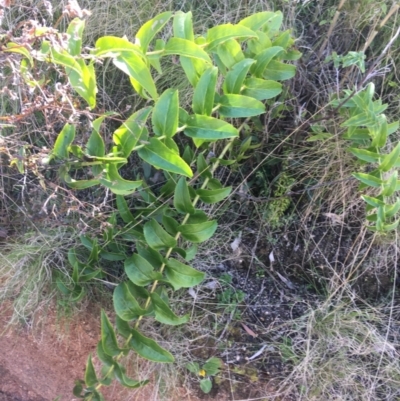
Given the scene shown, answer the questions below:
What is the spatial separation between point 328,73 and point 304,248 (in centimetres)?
61

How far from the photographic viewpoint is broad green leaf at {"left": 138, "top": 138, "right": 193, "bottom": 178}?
3.57ft

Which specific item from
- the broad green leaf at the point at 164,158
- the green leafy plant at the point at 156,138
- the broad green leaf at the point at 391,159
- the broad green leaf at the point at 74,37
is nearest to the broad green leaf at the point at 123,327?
the green leafy plant at the point at 156,138

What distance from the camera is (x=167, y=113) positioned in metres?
1.12

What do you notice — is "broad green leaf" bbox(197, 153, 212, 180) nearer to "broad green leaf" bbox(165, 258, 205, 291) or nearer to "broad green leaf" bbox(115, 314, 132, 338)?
"broad green leaf" bbox(165, 258, 205, 291)

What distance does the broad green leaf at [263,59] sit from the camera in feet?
4.16

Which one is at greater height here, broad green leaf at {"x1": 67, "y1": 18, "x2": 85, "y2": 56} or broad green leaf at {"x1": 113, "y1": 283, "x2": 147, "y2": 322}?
broad green leaf at {"x1": 67, "y1": 18, "x2": 85, "y2": 56}

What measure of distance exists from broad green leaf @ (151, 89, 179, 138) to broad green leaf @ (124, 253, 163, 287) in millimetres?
335

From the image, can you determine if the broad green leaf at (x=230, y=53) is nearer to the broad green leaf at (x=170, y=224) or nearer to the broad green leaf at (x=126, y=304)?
the broad green leaf at (x=170, y=224)

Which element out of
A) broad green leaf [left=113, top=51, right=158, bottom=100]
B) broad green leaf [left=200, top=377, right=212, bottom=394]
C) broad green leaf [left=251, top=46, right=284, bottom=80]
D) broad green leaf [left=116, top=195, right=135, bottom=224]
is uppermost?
broad green leaf [left=113, top=51, right=158, bottom=100]

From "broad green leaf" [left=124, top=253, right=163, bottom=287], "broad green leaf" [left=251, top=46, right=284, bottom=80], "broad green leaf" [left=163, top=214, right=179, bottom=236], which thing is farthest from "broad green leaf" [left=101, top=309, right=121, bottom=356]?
"broad green leaf" [left=251, top=46, right=284, bottom=80]

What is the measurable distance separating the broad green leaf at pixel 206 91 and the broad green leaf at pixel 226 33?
70 mm

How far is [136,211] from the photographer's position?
1.58 metres

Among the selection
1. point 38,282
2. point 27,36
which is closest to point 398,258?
point 38,282

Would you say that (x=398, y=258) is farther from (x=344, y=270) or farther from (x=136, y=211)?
(x=136, y=211)
